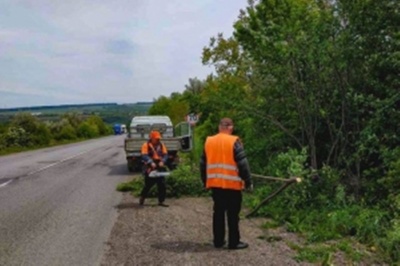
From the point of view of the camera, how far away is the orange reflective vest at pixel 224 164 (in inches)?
308

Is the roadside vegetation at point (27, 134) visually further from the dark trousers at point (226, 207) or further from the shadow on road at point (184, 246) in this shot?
the dark trousers at point (226, 207)

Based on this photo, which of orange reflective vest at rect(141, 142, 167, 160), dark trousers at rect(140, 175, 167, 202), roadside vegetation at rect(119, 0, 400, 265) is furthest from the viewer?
orange reflective vest at rect(141, 142, 167, 160)

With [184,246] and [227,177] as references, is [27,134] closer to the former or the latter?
[184,246]

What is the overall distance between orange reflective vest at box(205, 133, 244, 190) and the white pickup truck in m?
10.6

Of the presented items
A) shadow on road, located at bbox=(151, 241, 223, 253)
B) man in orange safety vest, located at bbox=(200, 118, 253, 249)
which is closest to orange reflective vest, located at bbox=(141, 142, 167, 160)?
shadow on road, located at bbox=(151, 241, 223, 253)

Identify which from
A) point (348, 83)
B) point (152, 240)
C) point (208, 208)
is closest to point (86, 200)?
point (208, 208)

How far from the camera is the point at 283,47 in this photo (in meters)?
12.0

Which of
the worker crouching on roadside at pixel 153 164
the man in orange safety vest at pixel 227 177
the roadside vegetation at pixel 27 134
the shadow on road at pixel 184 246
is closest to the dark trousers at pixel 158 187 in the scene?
the worker crouching on roadside at pixel 153 164

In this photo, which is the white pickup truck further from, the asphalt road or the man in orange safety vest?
the man in orange safety vest

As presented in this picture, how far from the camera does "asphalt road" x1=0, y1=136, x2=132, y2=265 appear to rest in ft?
25.2

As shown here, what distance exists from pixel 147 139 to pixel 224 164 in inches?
479

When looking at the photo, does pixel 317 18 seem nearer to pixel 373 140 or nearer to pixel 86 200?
pixel 373 140

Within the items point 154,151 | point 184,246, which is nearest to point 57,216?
point 154,151

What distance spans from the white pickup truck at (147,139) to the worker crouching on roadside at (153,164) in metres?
6.07
